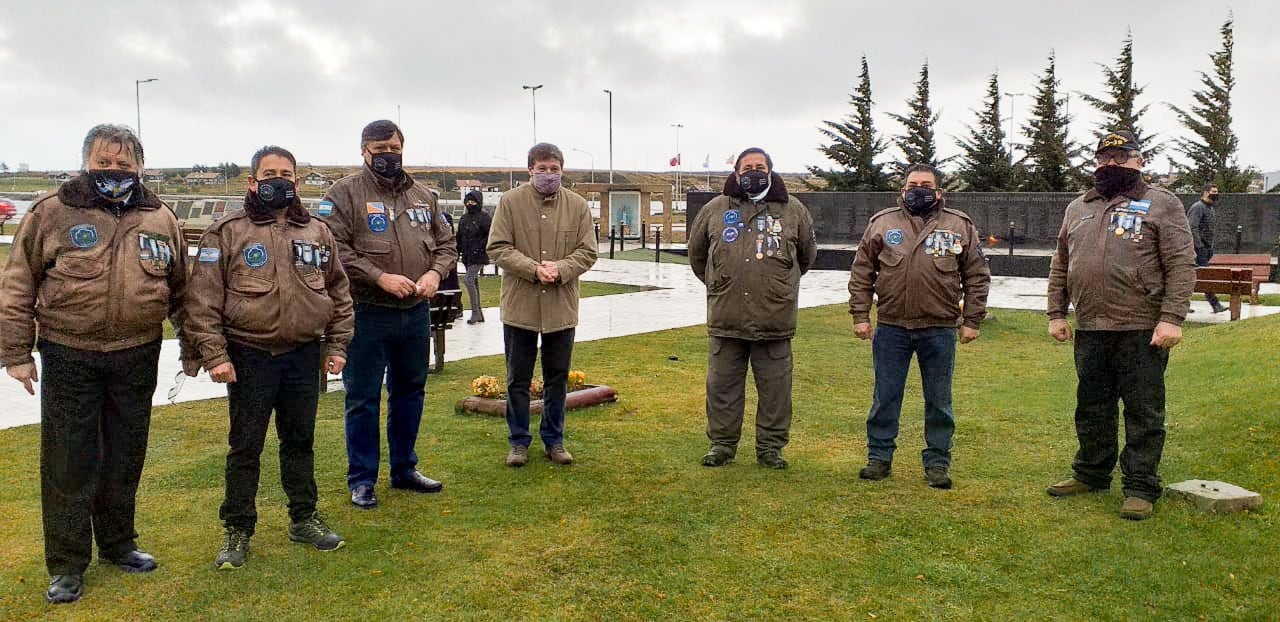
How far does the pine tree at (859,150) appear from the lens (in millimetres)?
41562

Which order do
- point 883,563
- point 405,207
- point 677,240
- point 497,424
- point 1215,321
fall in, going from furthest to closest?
point 677,240, point 1215,321, point 497,424, point 405,207, point 883,563

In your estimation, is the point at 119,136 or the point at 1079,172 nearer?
the point at 119,136

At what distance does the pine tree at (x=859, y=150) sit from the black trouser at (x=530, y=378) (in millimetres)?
36072

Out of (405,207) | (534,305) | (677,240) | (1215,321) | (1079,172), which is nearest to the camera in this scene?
(405,207)

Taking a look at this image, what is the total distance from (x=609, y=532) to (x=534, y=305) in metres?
1.65

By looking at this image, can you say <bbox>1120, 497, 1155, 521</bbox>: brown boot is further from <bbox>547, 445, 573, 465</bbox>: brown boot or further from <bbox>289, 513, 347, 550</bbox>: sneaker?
<bbox>289, 513, 347, 550</bbox>: sneaker

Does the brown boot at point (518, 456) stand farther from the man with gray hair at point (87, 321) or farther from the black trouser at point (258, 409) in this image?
the man with gray hair at point (87, 321)

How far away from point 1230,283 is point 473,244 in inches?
398

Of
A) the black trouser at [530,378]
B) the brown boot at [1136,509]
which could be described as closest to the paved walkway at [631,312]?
the black trouser at [530,378]

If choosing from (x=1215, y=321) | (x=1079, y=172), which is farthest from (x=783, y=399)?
(x=1079, y=172)

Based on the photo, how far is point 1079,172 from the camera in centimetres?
3638

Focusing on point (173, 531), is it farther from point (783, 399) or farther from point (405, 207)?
point (783, 399)

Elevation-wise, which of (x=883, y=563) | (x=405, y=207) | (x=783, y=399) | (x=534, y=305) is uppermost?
(x=405, y=207)

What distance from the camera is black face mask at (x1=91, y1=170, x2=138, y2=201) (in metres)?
4.30
